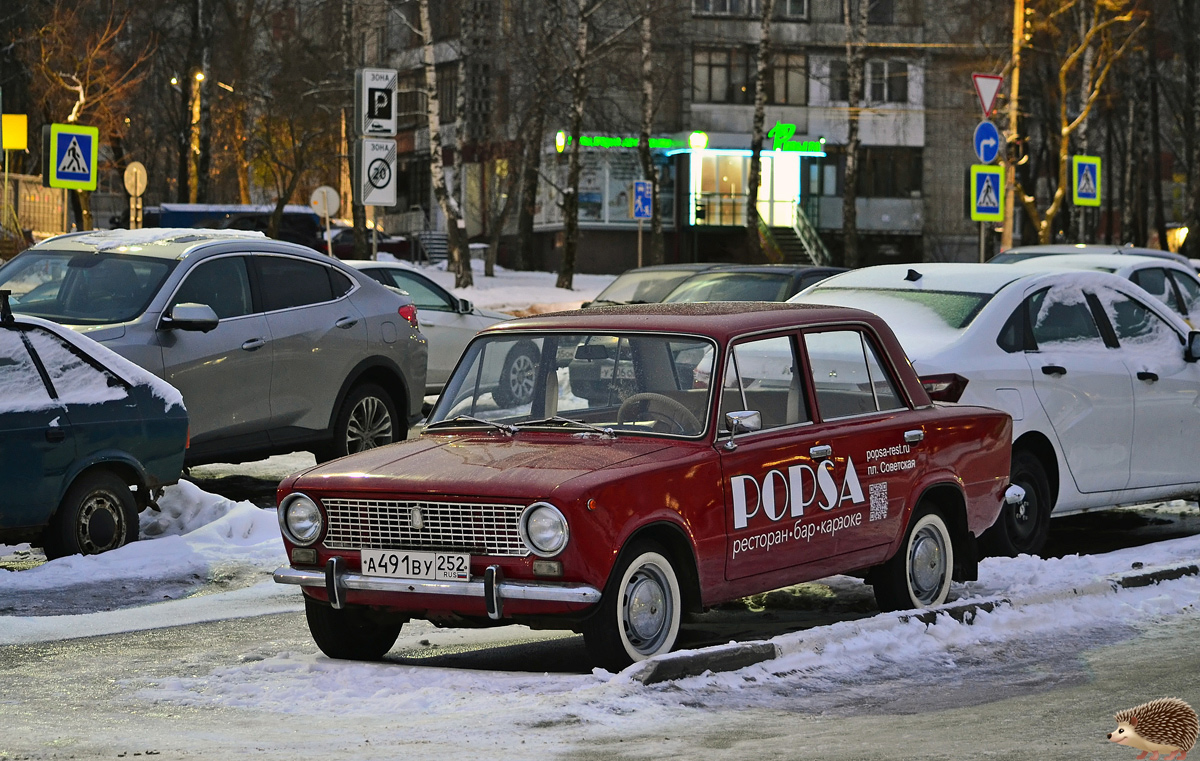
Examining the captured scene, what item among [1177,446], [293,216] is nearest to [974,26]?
[293,216]

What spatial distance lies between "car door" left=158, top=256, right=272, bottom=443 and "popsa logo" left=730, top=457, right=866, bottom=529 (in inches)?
218

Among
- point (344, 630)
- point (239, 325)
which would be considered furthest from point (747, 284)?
point (344, 630)

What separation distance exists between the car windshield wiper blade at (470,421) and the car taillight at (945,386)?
3.23 metres

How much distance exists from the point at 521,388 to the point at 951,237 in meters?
62.2

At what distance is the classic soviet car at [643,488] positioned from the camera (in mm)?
6969

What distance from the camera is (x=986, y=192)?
26844 millimetres

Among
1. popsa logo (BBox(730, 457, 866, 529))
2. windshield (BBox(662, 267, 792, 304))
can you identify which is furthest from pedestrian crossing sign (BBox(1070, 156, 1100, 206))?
popsa logo (BBox(730, 457, 866, 529))

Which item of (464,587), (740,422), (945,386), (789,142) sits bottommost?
(464,587)

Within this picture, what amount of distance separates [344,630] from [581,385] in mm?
1444

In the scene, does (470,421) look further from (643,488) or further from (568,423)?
(643,488)

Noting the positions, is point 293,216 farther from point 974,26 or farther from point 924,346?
point 924,346

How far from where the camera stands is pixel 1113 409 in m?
11.4

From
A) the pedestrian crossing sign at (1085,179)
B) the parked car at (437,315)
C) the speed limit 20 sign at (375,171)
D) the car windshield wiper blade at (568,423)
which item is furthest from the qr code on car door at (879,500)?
the pedestrian crossing sign at (1085,179)

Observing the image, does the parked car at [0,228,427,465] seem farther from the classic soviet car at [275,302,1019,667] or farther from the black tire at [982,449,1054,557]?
the black tire at [982,449,1054,557]
